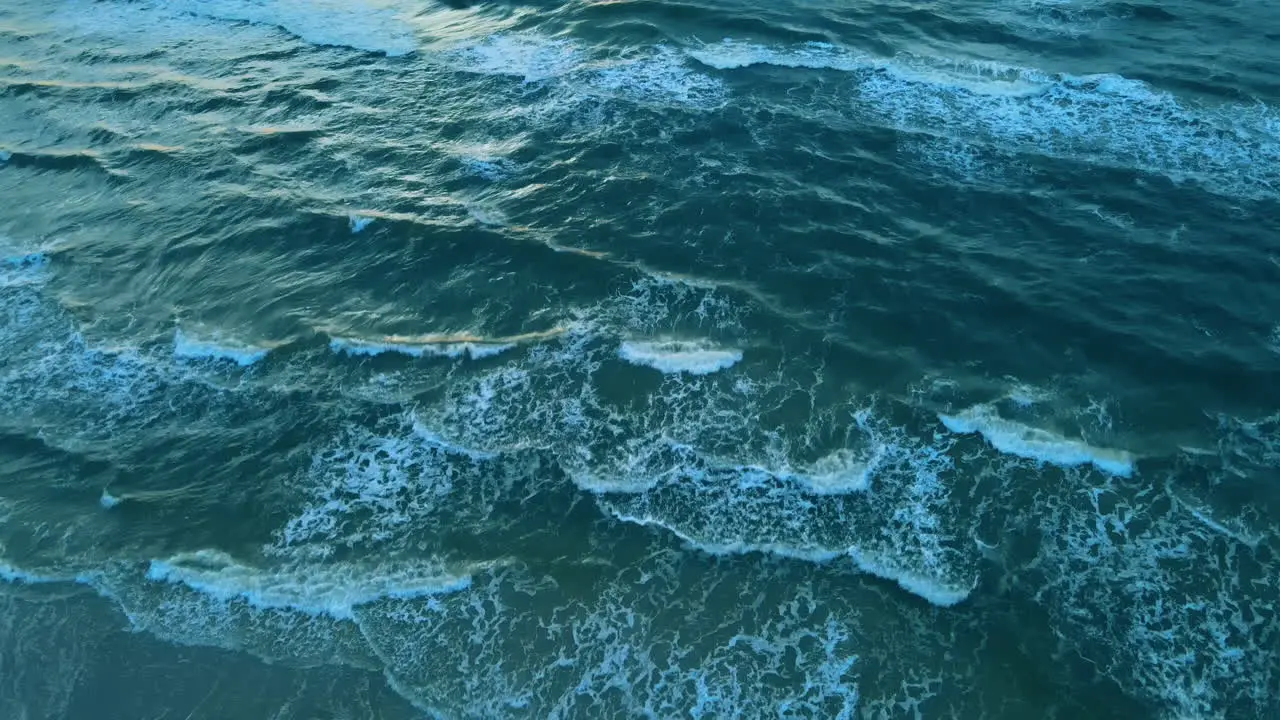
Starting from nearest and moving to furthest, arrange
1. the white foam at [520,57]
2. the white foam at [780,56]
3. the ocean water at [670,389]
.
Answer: the ocean water at [670,389] → the white foam at [780,56] → the white foam at [520,57]

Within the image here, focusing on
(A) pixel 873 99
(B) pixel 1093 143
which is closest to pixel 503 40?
(A) pixel 873 99

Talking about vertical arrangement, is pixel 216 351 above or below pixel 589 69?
below

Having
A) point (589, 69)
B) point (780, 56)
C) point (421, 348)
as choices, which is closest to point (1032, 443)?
point (421, 348)

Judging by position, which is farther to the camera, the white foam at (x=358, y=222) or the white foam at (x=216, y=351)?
the white foam at (x=358, y=222)

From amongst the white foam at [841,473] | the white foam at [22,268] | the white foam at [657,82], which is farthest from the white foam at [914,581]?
the white foam at [22,268]

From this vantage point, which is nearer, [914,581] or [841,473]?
[914,581]

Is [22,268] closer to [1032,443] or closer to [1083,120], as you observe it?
[1032,443]

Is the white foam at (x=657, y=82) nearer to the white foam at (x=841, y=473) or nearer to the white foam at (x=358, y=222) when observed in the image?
the white foam at (x=358, y=222)
